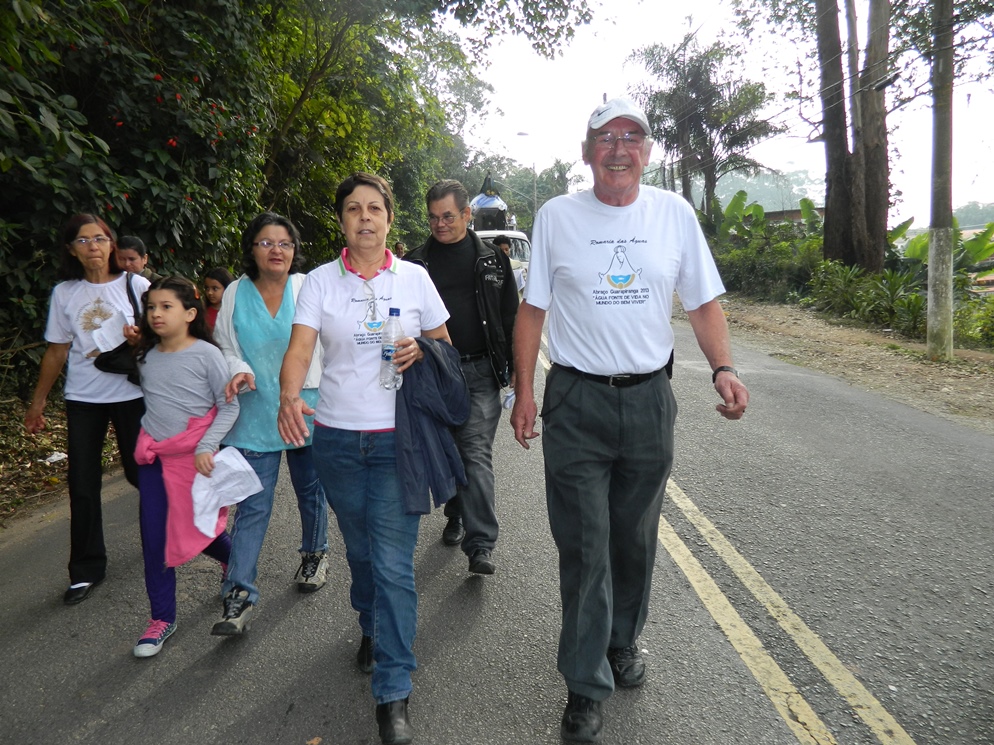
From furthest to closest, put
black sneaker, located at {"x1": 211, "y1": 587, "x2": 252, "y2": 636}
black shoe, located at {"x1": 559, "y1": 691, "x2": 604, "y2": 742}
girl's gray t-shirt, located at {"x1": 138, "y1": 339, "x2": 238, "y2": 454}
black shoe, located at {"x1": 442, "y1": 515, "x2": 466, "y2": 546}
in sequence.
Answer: black shoe, located at {"x1": 442, "y1": 515, "x2": 466, "y2": 546} → girl's gray t-shirt, located at {"x1": 138, "y1": 339, "x2": 238, "y2": 454} → black sneaker, located at {"x1": 211, "y1": 587, "x2": 252, "y2": 636} → black shoe, located at {"x1": 559, "y1": 691, "x2": 604, "y2": 742}

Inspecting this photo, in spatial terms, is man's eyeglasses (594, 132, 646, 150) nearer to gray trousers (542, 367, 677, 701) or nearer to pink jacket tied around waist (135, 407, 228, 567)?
gray trousers (542, 367, 677, 701)

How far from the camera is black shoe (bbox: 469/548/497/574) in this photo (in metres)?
4.11

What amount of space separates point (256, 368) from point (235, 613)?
1.16m

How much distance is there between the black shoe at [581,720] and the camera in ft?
8.95

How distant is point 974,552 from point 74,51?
28.0 ft

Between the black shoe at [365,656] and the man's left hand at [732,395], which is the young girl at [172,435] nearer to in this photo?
the black shoe at [365,656]

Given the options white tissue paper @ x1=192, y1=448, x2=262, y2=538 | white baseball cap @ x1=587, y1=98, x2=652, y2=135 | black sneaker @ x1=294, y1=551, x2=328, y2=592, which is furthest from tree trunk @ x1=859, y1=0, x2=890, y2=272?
white tissue paper @ x1=192, y1=448, x2=262, y2=538

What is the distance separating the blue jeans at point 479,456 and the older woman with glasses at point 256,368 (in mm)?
907

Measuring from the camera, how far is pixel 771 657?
3.28 m

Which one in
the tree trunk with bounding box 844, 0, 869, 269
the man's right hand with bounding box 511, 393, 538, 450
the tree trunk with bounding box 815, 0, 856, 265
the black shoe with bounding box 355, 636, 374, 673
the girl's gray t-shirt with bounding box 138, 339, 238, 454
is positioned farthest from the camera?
the tree trunk with bounding box 815, 0, 856, 265

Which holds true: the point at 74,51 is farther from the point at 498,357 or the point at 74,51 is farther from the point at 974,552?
the point at 974,552

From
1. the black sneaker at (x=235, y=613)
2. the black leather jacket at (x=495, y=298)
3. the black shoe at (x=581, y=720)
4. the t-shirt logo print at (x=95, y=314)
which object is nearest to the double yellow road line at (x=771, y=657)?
the black shoe at (x=581, y=720)

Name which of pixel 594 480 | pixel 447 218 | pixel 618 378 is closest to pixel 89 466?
pixel 447 218

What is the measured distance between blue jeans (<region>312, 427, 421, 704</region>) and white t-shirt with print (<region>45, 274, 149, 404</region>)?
172 cm
